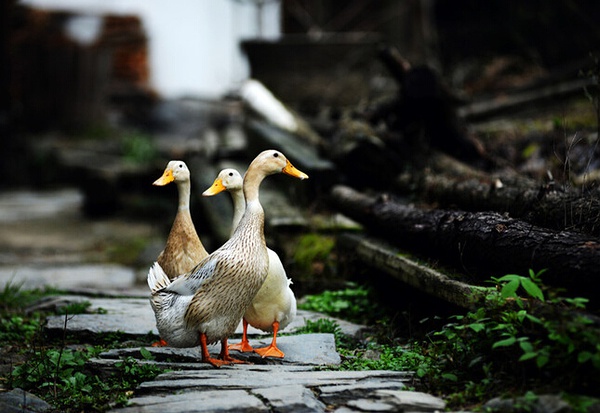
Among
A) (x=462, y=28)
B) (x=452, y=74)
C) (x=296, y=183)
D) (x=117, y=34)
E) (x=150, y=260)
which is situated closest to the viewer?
(x=296, y=183)

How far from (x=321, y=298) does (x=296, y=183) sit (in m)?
2.19

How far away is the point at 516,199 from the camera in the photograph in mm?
5406

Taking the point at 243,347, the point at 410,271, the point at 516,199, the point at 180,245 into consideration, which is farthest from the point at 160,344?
the point at 516,199

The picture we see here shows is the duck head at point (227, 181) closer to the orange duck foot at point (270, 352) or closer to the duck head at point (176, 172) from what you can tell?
the duck head at point (176, 172)

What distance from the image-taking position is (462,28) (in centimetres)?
1534

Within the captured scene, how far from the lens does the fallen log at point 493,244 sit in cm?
377

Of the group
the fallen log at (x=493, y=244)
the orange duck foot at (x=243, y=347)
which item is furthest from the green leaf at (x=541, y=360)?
the orange duck foot at (x=243, y=347)

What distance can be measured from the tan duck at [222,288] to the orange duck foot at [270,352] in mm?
198

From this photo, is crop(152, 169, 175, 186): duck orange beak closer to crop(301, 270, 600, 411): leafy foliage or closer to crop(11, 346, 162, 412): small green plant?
crop(11, 346, 162, 412): small green plant

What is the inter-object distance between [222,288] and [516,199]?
233cm

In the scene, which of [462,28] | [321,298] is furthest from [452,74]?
[321,298]

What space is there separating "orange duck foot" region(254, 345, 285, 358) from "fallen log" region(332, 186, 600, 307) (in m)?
1.19

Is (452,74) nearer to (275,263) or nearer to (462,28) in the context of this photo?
(462,28)

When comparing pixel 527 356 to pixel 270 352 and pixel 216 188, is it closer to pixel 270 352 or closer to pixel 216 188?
pixel 270 352
